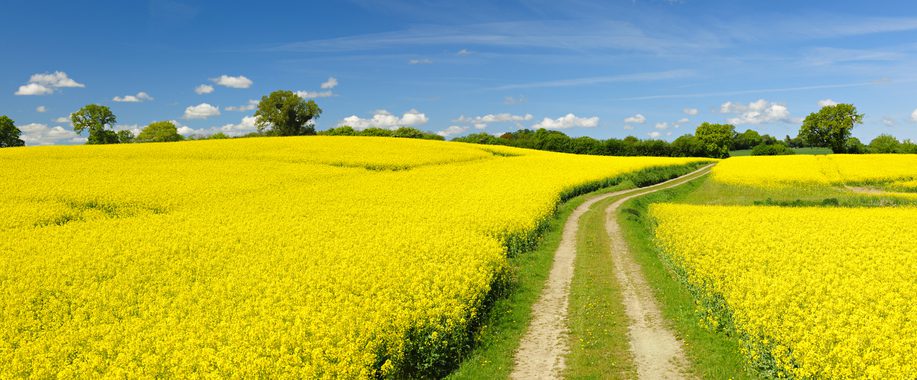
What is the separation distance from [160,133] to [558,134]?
88701mm

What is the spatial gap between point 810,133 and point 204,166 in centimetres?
11811

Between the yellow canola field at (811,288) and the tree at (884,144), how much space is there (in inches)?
5043

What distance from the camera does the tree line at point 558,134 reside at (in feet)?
287

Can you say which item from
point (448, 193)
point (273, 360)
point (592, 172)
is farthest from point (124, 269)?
point (592, 172)

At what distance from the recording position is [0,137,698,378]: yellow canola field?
10.6 m

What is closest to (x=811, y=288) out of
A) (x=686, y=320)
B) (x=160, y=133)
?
(x=686, y=320)

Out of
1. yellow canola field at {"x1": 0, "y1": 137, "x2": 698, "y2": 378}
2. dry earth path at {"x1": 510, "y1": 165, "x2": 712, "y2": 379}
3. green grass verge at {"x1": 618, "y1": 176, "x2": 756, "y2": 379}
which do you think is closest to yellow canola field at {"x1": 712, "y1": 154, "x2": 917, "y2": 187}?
yellow canola field at {"x1": 0, "y1": 137, "x2": 698, "y2": 378}

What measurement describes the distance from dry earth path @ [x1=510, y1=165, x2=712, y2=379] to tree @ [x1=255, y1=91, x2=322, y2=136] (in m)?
88.6

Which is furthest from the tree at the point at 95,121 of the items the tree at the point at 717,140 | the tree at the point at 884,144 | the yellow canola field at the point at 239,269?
the tree at the point at 884,144

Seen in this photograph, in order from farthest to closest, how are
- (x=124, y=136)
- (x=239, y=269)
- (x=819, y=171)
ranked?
(x=124, y=136) → (x=819, y=171) → (x=239, y=269)

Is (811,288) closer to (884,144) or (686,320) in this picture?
(686,320)

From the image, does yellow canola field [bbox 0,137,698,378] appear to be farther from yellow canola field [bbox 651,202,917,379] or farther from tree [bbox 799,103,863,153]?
tree [bbox 799,103,863,153]

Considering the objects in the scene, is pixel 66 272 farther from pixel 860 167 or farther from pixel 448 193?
pixel 860 167

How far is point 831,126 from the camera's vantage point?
104938 millimetres
